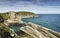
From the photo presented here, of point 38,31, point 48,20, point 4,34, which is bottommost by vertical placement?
point 4,34

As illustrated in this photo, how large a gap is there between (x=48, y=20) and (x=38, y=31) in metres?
0.50

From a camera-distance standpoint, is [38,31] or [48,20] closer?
[38,31]

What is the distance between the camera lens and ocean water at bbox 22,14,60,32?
14.8ft

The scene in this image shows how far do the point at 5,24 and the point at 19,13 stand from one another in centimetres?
58

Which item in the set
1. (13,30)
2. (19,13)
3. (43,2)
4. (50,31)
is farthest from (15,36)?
(43,2)

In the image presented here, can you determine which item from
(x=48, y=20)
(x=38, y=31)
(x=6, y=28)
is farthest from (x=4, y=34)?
(x=48, y=20)

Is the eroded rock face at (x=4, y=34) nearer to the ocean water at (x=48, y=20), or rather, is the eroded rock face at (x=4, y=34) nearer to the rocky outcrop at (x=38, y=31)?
the rocky outcrop at (x=38, y=31)

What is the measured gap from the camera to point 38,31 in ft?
14.6

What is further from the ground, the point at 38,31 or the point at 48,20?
the point at 48,20

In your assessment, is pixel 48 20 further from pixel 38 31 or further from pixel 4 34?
pixel 4 34

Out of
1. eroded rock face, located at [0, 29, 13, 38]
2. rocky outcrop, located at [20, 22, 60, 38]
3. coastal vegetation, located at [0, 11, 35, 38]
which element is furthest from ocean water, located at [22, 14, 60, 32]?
eroded rock face, located at [0, 29, 13, 38]

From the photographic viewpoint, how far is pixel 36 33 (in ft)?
14.5

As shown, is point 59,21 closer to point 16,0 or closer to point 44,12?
point 44,12

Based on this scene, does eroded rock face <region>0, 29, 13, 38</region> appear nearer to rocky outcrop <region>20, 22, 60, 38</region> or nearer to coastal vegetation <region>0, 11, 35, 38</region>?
coastal vegetation <region>0, 11, 35, 38</region>
